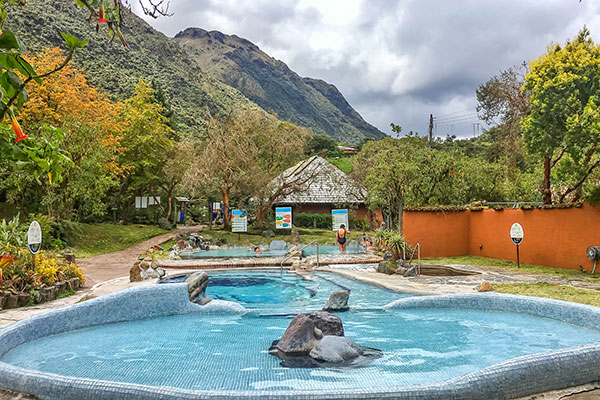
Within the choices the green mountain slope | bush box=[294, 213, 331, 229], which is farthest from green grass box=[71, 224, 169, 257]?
the green mountain slope

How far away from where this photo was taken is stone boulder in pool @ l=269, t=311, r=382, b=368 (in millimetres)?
4977

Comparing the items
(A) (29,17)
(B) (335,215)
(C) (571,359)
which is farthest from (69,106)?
(A) (29,17)

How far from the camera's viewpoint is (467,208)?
15.3m

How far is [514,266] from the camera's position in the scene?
41.1 feet

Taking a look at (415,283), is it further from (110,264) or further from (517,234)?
(110,264)

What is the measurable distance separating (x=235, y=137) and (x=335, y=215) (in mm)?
6501

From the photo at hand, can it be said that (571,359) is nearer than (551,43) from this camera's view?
Yes

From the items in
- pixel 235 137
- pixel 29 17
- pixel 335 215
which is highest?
pixel 29 17

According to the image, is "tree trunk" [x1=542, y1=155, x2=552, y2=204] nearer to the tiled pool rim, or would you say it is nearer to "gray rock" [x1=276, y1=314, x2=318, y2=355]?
the tiled pool rim

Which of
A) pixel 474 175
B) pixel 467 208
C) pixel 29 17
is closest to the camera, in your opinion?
pixel 467 208

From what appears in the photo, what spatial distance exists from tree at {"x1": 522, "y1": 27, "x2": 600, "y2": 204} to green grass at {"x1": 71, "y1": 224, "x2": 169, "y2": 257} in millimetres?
15811

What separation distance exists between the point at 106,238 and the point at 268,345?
16692 millimetres

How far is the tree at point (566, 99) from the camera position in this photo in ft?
36.1

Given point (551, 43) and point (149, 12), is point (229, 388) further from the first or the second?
point (551, 43)
